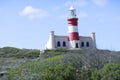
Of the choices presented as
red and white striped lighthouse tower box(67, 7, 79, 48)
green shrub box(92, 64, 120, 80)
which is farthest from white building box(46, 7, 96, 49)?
green shrub box(92, 64, 120, 80)

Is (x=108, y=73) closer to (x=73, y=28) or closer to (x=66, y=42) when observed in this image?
(x=73, y=28)

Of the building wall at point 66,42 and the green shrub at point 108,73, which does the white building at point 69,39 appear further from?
the green shrub at point 108,73

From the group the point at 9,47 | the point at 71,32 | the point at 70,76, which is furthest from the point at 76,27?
the point at 70,76

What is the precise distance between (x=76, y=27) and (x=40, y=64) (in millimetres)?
31966

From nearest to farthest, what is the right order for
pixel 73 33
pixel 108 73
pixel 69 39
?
1. pixel 108 73
2. pixel 73 33
3. pixel 69 39

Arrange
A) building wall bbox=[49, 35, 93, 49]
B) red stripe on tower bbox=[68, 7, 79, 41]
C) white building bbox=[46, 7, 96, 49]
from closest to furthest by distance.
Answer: white building bbox=[46, 7, 96, 49] → building wall bbox=[49, 35, 93, 49] → red stripe on tower bbox=[68, 7, 79, 41]

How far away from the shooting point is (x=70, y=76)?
29.4m

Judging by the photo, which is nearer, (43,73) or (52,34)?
(43,73)

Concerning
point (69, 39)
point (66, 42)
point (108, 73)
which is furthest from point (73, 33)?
point (108, 73)

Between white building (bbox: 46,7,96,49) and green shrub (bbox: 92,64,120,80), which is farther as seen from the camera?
white building (bbox: 46,7,96,49)

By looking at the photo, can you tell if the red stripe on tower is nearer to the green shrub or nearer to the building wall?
the building wall

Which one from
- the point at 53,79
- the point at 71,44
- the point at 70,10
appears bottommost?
the point at 53,79

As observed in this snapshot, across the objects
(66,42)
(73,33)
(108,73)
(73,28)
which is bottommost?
(108,73)

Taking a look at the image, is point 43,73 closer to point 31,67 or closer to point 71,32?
point 31,67
